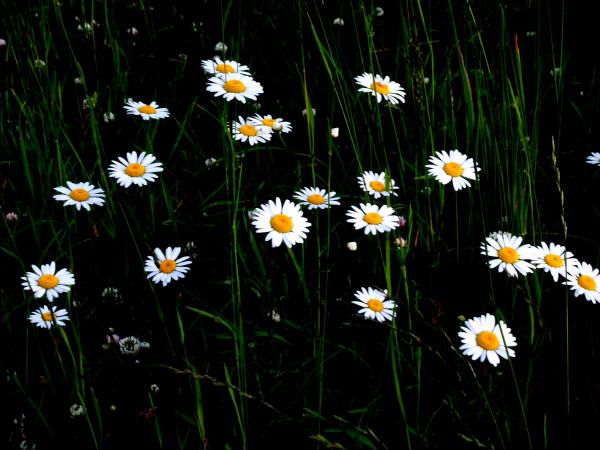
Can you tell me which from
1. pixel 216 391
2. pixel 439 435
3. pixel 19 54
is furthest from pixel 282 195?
pixel 19 54

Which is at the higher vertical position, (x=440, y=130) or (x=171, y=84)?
(x=171, y=84)

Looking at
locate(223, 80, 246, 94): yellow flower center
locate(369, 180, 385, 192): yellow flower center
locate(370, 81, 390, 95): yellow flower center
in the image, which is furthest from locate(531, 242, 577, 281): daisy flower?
locate(223, 80, 246, 94): yellow flower center

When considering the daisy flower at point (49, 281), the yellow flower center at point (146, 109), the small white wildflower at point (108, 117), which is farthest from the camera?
the small white wildflower at point (108, 117)

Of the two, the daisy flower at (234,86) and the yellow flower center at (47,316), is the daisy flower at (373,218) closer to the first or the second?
the daisy flower at (234,86)

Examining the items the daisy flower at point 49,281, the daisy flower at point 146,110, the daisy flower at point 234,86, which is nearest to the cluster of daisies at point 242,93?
the daisy flower at point 234,86

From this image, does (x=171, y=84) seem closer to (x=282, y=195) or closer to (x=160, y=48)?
(x=160, y=48)

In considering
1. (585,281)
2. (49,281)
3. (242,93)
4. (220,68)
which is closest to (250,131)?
(242,93)

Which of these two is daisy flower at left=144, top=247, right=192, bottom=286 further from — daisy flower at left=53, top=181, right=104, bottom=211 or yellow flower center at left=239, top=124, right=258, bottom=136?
yellow flower center at left=239, top=124, right=258, bottom=136
